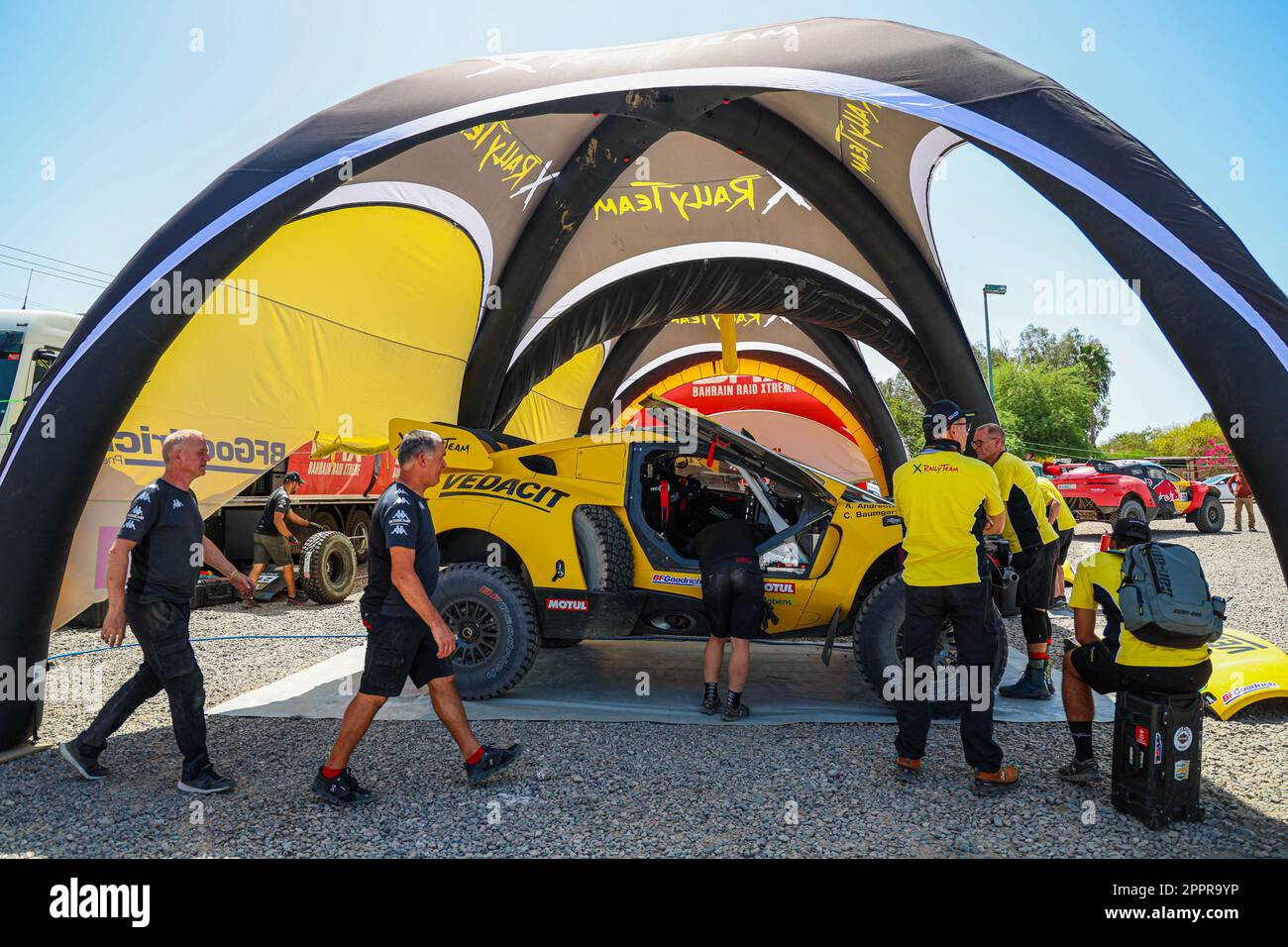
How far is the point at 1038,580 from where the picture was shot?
5434 millimetres

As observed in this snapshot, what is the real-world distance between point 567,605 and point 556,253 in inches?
227

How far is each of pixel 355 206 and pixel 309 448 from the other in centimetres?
490

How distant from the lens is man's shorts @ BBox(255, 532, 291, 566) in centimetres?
966

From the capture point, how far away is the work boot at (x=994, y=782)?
3906mm

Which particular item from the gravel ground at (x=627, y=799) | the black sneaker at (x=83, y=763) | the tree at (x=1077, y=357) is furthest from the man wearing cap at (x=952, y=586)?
the tree at (x=1077, y=357)

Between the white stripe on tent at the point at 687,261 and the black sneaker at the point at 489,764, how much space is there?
302 inches

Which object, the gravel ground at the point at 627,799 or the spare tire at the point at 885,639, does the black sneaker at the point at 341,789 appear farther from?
the spare tire at the point at 885,639

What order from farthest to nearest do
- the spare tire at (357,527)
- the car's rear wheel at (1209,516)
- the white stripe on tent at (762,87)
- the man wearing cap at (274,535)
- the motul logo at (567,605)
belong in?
the car's rear wheel at (1209,516), the spare tire at (357,527), the man wearing cap at (274,535), the motul logo at (567,605), the white stripe on tent at (762,87)

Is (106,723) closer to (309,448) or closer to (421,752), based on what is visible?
(421,752)

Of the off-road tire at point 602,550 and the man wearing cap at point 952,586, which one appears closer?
the man wearing cap at point 952,586

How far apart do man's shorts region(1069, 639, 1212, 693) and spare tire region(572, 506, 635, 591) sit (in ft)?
9.77

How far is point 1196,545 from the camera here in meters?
15.8

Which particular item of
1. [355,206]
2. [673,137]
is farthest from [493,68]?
[673,137]
